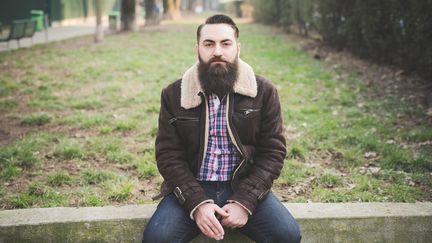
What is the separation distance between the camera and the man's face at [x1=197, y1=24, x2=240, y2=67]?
10.0 feet

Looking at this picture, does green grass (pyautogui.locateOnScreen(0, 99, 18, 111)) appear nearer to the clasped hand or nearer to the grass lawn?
the grass lawn

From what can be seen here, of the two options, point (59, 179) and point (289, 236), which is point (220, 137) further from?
point (59, 179)

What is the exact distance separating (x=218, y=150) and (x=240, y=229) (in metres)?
0.58

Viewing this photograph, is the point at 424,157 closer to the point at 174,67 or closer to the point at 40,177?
the point at 40,177

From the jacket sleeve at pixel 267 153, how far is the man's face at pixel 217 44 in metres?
0.41

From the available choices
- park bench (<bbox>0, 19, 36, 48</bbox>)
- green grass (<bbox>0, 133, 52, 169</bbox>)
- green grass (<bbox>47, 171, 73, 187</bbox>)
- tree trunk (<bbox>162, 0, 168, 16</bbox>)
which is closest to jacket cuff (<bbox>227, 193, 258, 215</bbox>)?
green grass (<bbox>47, 171, 73, 187</bbox>)

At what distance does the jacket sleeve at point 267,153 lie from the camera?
299 cm

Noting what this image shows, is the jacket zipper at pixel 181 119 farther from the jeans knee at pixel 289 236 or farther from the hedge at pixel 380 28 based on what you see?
the hedge at pixel 380 28

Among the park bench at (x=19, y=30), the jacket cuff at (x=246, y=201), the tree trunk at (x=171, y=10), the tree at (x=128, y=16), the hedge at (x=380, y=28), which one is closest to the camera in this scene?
the jacket cuff at (x=246, y=201)

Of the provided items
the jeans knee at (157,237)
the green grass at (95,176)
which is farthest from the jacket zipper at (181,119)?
the green grass at (95,176)

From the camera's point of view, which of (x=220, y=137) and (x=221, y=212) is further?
(x=220, y=137)

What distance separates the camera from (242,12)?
37.0 m

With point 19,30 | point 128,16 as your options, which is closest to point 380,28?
point 19,30

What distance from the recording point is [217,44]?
3.06 meters
